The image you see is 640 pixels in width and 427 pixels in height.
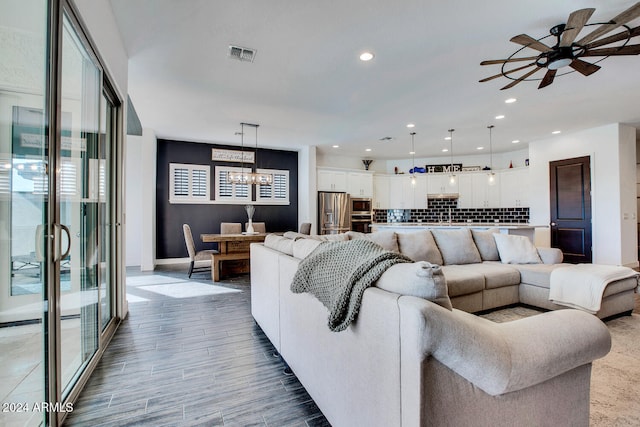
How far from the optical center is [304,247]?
2.04 meters

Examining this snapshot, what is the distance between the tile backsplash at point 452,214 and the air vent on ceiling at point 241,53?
21.3ft

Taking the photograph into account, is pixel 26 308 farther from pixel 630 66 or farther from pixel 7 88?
pixel 630 66

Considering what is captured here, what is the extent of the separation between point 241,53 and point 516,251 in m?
4.03

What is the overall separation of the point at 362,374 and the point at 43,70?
2015 mm

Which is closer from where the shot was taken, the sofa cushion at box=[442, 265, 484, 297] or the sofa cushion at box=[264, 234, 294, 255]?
the sofa cushion at box=[264, 234, 294, 255]

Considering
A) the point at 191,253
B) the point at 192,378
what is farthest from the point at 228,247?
the point at 192,378

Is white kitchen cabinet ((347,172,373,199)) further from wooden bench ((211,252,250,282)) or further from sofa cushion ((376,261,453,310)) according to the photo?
sofa cushion ((376,261,453,310))

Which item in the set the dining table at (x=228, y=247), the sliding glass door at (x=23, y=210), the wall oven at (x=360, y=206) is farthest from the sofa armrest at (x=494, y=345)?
the wall oven at (x=360, y=206)

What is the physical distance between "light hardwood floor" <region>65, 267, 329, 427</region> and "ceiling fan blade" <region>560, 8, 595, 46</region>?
125 inches

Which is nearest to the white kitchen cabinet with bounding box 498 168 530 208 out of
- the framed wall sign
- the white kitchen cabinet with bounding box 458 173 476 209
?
the white kitchen cabinet with bounding box 458 173 476 209

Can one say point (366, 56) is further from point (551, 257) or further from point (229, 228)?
point (229, 228)

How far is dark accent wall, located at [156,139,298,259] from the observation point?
21.8 feet

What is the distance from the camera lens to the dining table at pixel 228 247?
5.01m

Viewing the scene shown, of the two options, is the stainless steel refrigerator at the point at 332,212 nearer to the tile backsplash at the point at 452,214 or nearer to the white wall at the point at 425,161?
the white wall at the point at 425,161
